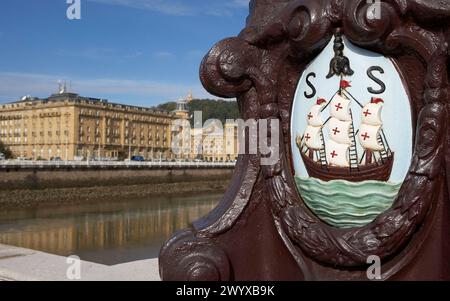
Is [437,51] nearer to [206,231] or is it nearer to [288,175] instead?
[288,175]

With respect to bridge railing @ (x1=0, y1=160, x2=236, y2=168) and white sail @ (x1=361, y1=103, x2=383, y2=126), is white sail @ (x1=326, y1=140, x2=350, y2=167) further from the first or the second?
bridge railing @ (x1=0, y1=160, x2=236, y2=168)

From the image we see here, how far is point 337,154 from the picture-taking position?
3.57 metres

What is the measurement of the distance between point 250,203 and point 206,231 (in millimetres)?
373

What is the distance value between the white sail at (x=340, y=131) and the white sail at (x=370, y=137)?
8cm

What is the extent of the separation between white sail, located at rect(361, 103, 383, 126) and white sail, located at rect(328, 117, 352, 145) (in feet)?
0.36

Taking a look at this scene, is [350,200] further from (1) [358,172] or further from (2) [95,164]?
(2) [95,164]

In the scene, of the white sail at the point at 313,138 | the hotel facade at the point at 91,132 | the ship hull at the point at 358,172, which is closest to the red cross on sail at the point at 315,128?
the white sail at the point at 313,138

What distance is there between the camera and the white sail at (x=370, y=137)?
3.48 meters

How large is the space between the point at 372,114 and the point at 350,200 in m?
0.58

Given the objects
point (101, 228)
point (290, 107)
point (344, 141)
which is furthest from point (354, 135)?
point (101, 228)

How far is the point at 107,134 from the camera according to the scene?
Result: 6475cm

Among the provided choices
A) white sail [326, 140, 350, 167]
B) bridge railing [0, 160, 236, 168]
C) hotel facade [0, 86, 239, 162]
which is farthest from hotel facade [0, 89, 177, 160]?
white sail [326, 140, 350, 167]

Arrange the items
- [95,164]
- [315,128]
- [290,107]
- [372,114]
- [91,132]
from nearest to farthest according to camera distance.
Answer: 1. [372,114]
2. [315,128]
3. [290,107]
4. [95,164]
5. [91,132]
